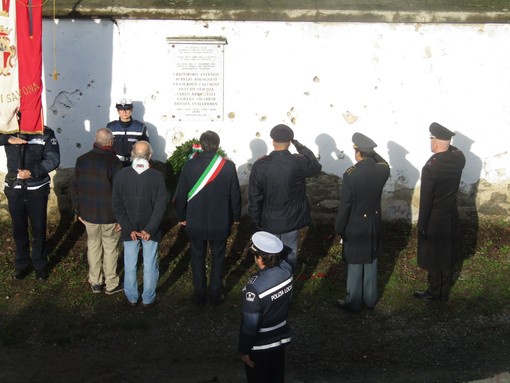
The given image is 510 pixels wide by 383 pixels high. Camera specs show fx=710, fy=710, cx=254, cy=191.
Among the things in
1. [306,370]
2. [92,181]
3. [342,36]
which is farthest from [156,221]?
[342,36]

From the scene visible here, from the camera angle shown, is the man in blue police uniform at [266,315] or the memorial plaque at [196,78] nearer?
the man in blue police uniform at [266,315]

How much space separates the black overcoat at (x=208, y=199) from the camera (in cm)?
746

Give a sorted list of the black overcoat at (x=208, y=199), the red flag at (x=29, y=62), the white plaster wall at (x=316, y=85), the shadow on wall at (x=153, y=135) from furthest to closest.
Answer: the shadow on wall at (x=153, y=135) < the white plaster wall at (x=316, y=85) < the red flag at (x=29, y=62) < the black overcoat at (x=208, y=199)

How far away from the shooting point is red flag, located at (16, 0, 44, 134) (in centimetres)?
819

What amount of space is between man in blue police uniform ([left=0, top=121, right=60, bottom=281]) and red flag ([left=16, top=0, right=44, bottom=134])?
183mm

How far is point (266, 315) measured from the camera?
521 cm

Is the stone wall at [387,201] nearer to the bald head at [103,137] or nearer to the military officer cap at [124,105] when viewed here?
the military officer cap at [124,105]

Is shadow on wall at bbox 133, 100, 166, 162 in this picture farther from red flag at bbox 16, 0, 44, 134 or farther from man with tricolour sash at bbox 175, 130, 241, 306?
man with tricolour sash at bbox 175, 130, 241, 306

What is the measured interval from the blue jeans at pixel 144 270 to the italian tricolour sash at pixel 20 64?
1.88 metres

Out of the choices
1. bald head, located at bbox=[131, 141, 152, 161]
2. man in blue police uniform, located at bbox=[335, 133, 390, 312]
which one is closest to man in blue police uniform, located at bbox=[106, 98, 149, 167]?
bald head, located at bbox=[131, 141, 152, 161]

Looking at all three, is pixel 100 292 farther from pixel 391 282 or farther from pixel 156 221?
pixel 391 282

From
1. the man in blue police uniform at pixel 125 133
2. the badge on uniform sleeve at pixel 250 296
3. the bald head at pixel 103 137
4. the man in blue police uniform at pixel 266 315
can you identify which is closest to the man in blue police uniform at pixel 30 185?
the bald head at pixel 103 137

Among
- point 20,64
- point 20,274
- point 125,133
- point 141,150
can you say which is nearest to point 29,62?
point 20,64

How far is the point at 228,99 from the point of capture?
9.78 meters
